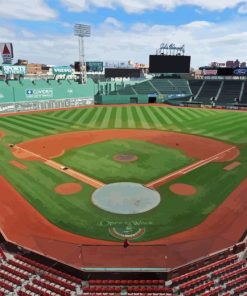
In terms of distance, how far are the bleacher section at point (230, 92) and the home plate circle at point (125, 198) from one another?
6085cm

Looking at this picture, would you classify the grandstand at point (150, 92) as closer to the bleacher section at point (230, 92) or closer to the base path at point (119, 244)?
the bleacher section at point (230, 92)

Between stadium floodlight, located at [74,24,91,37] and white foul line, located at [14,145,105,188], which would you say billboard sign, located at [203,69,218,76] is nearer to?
stadium floodlight, located at [74,24,91,37]

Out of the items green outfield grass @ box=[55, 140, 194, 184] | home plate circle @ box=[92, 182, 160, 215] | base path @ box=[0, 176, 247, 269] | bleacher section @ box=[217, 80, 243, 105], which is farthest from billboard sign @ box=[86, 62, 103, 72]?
base path @ box=[0, 176, 247, 269]

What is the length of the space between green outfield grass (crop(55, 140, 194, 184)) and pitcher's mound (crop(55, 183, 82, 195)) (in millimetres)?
2533

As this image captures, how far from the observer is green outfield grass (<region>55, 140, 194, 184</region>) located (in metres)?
28.4

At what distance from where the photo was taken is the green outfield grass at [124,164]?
28359 millimetres

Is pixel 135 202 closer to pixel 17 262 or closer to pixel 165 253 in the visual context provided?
pixel 165 253

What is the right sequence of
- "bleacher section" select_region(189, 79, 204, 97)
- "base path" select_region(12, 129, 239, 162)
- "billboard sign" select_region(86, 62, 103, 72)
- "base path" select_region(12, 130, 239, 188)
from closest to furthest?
"base path" select_region(12, 130, 239, 188) < "base path" select_region(12, 129, 239, 162) < "bleacher section" select_region(189, 79, 204, 97) < "billboard sign" select_region(86, 62, 103, 72)

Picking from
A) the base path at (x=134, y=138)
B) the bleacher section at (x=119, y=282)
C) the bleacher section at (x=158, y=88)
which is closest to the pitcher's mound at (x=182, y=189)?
the base path at (x=134, y=138)

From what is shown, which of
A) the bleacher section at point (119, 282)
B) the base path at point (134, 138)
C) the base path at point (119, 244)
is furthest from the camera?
the base path at point (134, 138)

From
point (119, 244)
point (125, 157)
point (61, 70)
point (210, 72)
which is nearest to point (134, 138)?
point (125, 157)

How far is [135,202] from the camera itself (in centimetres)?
2297

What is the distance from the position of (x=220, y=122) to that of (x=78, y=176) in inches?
1398

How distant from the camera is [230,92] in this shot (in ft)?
277
